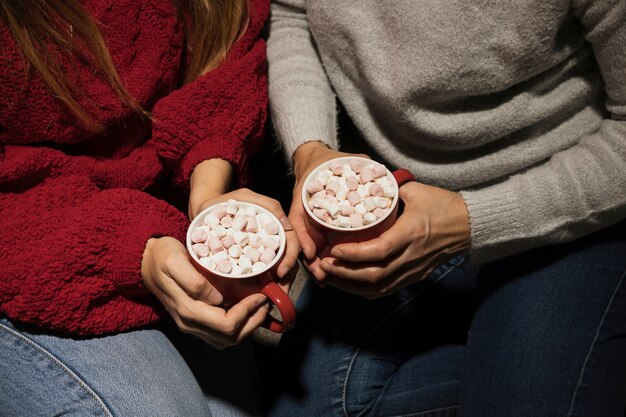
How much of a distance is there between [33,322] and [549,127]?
2.56ft

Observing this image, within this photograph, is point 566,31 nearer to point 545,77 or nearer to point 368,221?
point 545,77

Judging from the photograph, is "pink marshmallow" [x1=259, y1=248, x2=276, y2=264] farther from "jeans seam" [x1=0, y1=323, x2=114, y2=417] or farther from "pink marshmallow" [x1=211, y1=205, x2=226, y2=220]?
"jeans seam" [x1=0, y1=323, x2=114, y2=417]

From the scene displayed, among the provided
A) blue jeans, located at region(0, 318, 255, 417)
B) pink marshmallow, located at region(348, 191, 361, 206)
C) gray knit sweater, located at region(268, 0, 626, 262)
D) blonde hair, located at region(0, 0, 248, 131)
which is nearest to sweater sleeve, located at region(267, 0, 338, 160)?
gray knit sweater, located at region(268, 0, 626, 262)

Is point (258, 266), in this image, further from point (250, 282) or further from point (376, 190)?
point (376, 190)

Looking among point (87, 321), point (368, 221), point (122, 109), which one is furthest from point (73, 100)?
point (368, 221)

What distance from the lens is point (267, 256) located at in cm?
69

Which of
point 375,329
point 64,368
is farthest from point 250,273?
point 375,329

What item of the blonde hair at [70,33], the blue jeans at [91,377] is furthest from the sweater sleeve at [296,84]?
the blue jeans at [91,377]

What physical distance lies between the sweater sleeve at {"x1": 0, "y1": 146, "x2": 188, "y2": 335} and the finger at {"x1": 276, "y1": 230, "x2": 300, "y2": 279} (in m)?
0.18

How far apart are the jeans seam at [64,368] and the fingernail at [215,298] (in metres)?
0.23

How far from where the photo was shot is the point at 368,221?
2.32 ft

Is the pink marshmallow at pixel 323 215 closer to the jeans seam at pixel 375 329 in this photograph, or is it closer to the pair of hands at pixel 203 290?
the pair of hands at pixel 203 290

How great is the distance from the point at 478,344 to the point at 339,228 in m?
0.40

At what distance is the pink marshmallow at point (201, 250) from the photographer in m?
0.68
